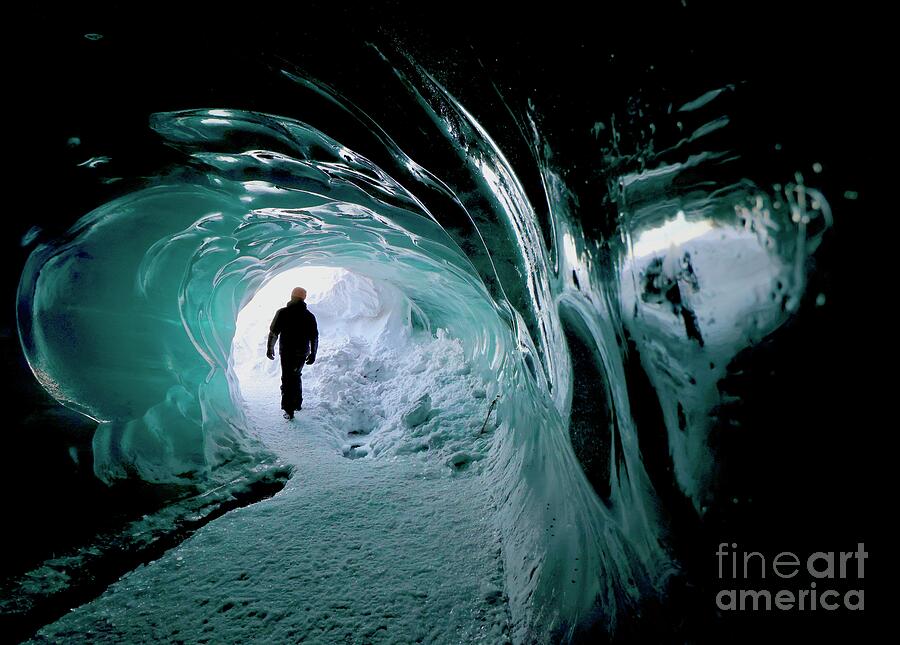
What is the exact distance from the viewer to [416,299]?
10484 mm

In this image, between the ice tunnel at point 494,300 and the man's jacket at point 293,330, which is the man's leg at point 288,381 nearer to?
the man's jacket at point 293,330

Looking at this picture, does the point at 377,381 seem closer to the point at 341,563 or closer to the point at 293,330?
the point at 293,330

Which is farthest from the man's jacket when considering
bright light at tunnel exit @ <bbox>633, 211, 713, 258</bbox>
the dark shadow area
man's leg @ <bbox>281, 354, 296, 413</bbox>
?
bright light at tunnel exit @ <bbox>633, 211, 713, 258</bbox>

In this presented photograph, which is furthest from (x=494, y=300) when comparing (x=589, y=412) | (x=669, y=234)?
(x=669, y=234)

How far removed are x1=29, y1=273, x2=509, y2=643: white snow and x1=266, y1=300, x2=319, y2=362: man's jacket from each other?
4.66ft

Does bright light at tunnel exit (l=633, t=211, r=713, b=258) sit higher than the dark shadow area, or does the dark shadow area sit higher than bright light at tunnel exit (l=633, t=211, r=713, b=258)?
bright light at tunnel exit (l=633, t=211, r=713, b=258)

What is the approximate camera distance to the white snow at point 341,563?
1.86 m

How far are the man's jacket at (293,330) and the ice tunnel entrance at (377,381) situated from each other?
126cm

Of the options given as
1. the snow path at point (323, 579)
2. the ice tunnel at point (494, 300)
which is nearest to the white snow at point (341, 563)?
the snow path at point (323, 579)

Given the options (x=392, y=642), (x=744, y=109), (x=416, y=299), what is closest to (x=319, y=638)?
(x=392, y=642)

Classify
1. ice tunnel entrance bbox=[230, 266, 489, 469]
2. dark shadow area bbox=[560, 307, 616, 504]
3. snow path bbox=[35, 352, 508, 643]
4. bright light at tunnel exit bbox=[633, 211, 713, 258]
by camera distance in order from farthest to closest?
ice tunnel entrance bbox=[230, 266, 489, 469] → snow path bbox=[35, 352, 508, 643] → dark shadow area bbox=[560, 307, 616, 504] → bright light at tunnel exit bbox=[633, 211, 713, 258]

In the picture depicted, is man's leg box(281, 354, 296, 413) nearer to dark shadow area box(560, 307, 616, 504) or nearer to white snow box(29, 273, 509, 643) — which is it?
white snow box(29, 273, 509, 643)

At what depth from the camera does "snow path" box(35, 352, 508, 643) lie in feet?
6.04

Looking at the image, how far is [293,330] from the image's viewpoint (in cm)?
623
